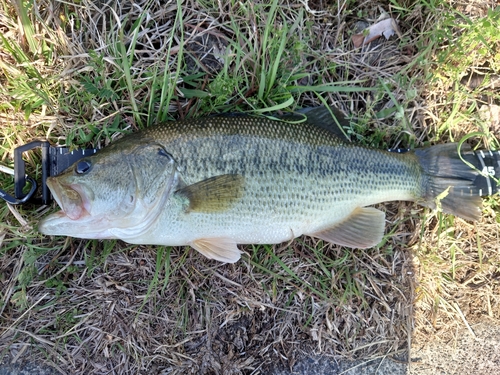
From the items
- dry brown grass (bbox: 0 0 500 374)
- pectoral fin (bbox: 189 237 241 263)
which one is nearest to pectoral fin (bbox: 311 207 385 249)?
dry brown grass (bbox: 0 0 500 374)

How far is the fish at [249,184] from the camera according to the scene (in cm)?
219

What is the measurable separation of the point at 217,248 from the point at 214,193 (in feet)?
1.27

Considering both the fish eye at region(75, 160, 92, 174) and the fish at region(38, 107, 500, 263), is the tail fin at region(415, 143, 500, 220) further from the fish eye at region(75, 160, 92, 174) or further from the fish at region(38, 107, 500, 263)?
the fish eye at region(75, 160, 92, 174)

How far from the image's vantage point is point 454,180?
263cm

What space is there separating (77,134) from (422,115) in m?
2.60

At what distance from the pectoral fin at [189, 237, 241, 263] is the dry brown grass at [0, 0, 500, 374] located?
325 mm

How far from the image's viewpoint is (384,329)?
9.05 ft

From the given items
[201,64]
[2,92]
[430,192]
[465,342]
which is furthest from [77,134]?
[465,342]

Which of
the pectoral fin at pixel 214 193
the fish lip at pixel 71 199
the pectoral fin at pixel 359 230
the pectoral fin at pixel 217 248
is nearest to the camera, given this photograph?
the fish lip at pixel 71 199

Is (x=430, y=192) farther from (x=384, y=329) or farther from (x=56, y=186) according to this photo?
(x=56, y=186)

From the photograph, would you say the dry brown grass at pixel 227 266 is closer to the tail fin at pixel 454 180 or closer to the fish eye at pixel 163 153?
the tail fin at pixel 454 180

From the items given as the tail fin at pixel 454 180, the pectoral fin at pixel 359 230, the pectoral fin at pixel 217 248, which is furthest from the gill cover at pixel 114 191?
the tail fin at pixel 454 180

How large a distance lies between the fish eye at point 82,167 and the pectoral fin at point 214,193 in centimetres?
55

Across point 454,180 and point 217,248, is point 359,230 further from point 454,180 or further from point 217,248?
point 217,248
